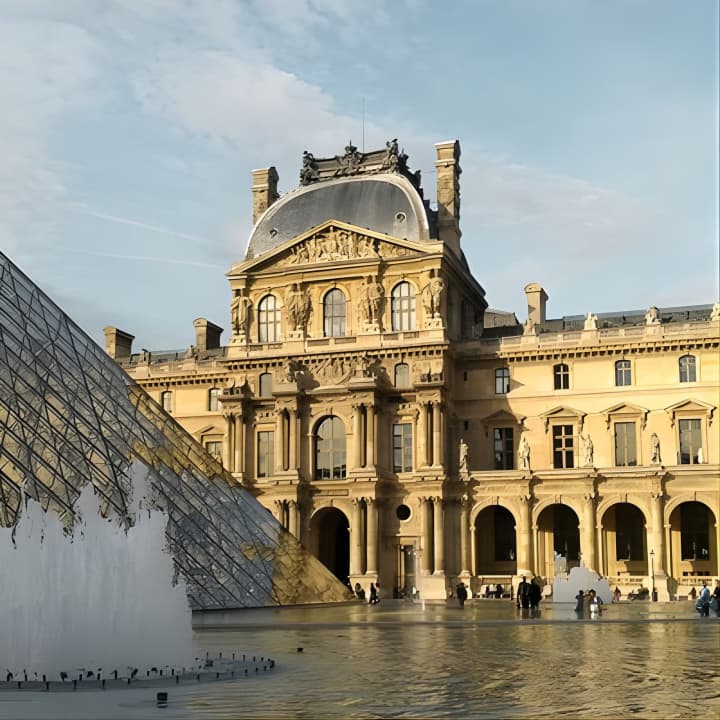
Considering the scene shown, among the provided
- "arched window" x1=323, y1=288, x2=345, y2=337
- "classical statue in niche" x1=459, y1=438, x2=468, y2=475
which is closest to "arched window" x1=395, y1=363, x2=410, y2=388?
"arched window" x1=323, y1=288, x2=345, y2=337

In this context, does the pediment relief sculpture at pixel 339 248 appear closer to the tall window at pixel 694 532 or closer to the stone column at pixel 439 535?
the stone column at pixel 439 535

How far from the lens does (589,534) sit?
4681 centimetres

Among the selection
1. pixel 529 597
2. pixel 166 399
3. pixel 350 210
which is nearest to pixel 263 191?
pixel 350 210

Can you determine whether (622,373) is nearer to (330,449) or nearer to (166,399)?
(330,449)

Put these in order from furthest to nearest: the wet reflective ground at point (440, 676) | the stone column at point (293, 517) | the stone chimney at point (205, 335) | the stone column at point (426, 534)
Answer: the stone chimney at point (205, 335) → the stone column at point (293, 517) → the stone column at point (426, 534) → the wet reflective ground at point (440, 676)

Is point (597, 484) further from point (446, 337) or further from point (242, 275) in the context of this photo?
point (242, 275)

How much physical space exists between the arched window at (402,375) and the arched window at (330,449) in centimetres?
302

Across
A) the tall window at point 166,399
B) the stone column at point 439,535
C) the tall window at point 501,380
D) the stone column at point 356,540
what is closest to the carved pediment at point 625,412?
the tall window at point 501,380

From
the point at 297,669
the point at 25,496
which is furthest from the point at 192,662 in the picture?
the point at 25,496

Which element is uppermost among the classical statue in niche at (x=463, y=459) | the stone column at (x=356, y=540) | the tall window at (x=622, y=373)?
the tall window at (x=622, y=373)

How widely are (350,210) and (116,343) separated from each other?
16.9 meters

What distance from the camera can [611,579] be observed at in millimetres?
46938

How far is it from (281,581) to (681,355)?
26.1 metres

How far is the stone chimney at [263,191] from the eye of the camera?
5681cm
